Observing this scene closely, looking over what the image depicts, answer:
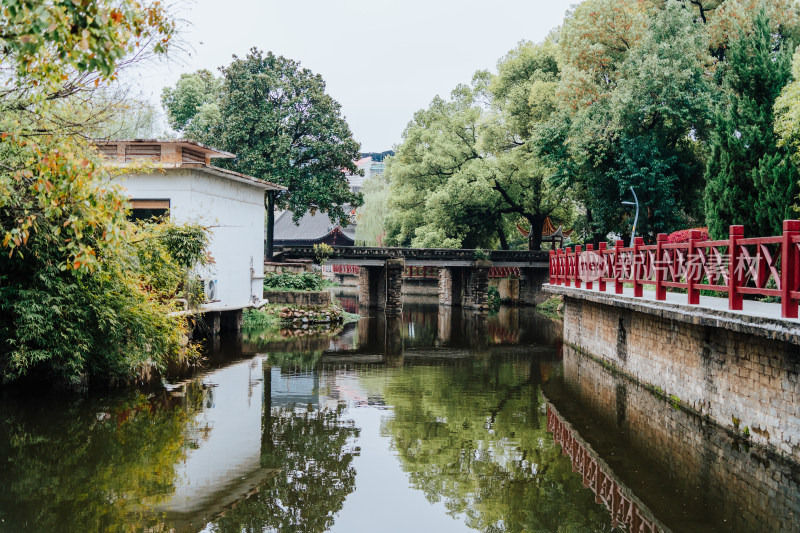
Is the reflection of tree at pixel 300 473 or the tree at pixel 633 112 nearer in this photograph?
the reflection of tree at pixel 300 473

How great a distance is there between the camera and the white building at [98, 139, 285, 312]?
19453 mm

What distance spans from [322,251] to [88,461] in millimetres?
24962

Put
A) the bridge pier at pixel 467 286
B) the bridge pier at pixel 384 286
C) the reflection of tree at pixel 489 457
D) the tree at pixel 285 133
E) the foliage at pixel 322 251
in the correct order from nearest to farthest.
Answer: the reflection of tree at pixel 489 457 → the tree at pixel 285 133 → the foliage at pixel 322 251 → the bridge pier at pixel 384 286 → the bridge pier at pixel 467 286

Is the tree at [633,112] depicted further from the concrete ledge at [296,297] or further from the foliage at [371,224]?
the foliage at [371,224]

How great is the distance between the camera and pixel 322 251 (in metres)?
33.5

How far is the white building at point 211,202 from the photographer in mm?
19453

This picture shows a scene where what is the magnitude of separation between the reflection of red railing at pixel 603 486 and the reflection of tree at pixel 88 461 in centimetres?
476

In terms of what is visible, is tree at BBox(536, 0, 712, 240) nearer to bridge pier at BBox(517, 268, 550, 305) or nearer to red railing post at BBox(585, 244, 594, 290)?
red railing post at BBox(585, 244, 594, 290)

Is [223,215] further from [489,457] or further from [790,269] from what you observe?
[790,269]

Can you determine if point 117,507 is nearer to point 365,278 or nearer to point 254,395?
point 254,395

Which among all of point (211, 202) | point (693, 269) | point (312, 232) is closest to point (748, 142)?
point (693, 269)

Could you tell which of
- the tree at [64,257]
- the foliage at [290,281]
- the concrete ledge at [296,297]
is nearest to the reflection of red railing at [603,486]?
the tree at [64,257]

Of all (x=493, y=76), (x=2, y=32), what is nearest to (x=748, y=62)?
(x=2, y=32)

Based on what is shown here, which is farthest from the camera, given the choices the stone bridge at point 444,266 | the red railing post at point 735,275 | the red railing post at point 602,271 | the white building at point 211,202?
the stone bridge at point 444,266
